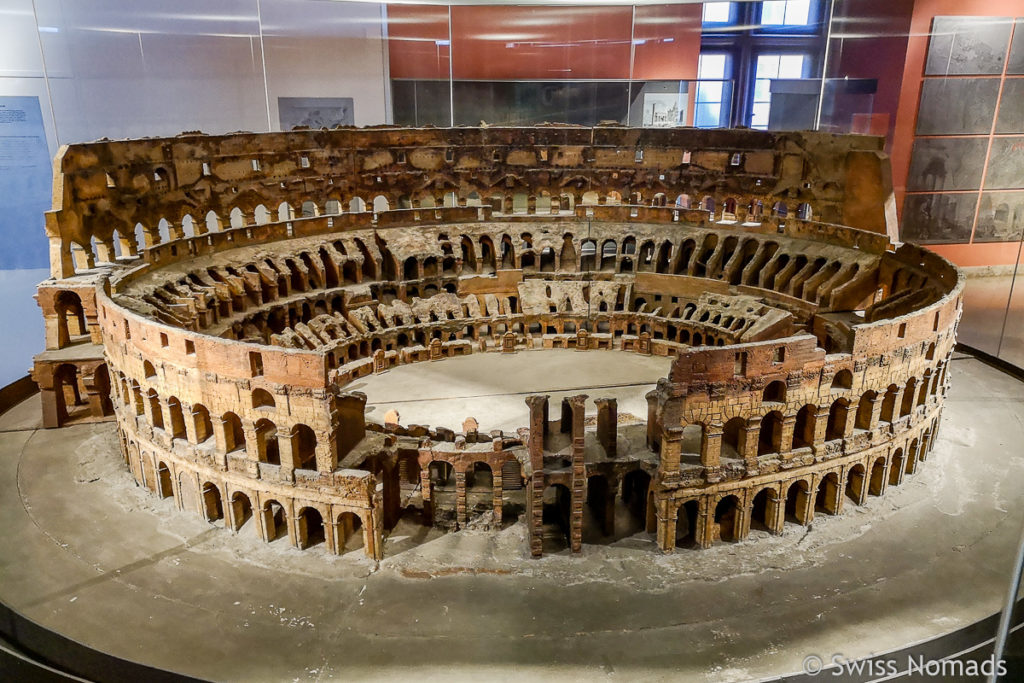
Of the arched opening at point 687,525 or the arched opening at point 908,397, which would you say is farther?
the arched opening at point 908,397

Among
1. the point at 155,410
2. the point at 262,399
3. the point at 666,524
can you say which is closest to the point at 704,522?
the point at 666,524

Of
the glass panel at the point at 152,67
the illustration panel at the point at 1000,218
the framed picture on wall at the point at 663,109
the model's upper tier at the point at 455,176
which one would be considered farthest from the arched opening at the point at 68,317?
the illustration panel at the point at 1000,218

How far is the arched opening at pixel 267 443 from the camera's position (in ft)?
66.3

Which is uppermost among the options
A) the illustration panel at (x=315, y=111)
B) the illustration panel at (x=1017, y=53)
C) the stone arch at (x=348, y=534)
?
the illustration panel at (x=1017, y=53)

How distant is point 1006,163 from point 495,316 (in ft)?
70.8

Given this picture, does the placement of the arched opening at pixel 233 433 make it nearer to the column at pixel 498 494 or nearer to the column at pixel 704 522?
the column at pixel 498 494

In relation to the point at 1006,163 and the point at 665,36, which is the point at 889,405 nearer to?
the point at 1006,163

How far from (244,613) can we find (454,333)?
18858mm

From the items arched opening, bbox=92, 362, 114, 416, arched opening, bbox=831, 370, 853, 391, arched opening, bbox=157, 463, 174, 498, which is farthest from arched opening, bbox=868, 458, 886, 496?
arched opening, bbox=92, 362, 114, 416

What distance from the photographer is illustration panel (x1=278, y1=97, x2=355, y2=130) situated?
3581 centimetres

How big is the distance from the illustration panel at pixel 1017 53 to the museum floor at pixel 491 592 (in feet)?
50.4

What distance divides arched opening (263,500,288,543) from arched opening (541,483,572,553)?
7117 millimetres

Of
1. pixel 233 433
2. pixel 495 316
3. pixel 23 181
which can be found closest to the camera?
pixel 233 433

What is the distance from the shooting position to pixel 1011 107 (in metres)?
28.0
